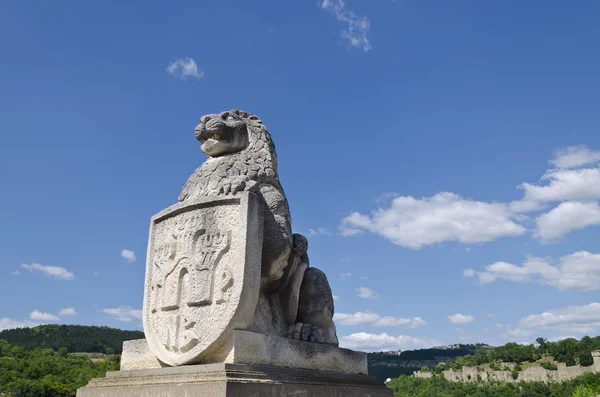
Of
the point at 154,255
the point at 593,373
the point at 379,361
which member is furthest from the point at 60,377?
the point at 379,361

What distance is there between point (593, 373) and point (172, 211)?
92.1 m

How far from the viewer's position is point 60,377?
58344mm

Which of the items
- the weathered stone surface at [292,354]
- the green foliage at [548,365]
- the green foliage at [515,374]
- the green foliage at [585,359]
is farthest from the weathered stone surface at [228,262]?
the green foliage at [515,374]

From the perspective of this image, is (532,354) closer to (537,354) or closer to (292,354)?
(537,354)

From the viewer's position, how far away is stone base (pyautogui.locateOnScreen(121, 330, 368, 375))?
4.70 metres

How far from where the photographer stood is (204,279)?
4.97 meters

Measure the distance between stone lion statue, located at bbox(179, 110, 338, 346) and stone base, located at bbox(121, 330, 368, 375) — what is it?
20 cm

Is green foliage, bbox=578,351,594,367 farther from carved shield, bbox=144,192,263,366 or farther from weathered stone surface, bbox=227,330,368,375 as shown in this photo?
carved shield, bbox=144,192,263,366

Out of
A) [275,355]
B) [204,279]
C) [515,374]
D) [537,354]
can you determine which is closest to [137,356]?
[204,279]

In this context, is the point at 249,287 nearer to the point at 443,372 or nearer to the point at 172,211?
the point at 172,211

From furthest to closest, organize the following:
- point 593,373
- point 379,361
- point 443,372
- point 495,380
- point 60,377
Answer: point 379,361, point 443,372, point 495,380, point 593,373, point 60,377

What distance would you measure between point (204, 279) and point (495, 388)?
9086cm

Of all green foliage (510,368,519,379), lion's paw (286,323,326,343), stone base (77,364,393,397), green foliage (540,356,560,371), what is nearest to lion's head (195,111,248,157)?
lion's paw (286,323,326,343)

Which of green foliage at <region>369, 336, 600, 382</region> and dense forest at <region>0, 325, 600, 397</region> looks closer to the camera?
dense forest at <region>0, 325, 600, 397</region>
